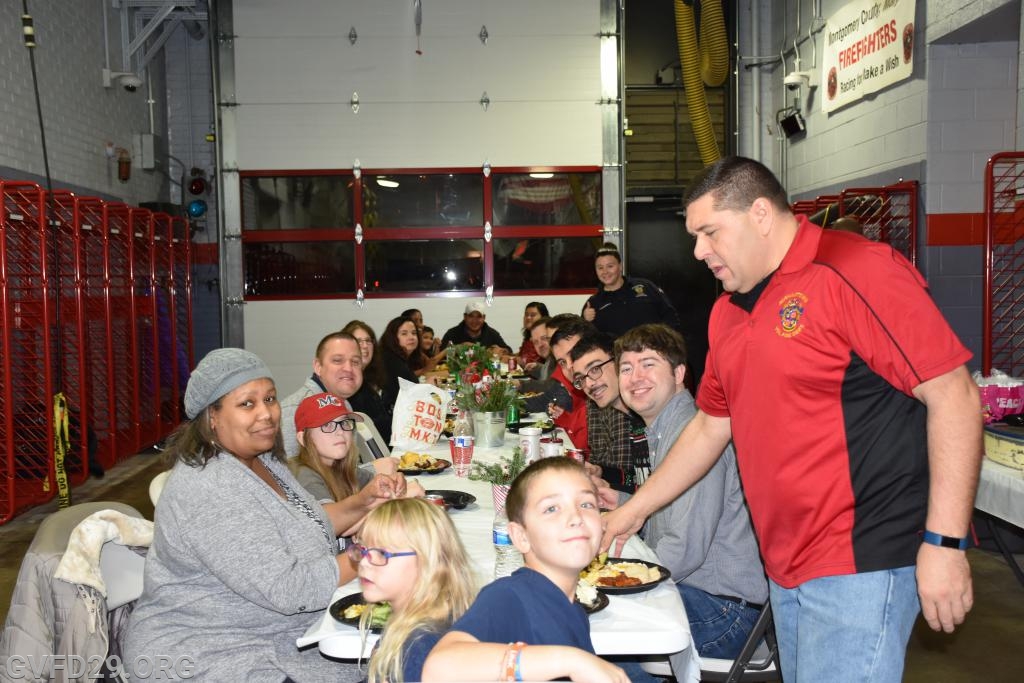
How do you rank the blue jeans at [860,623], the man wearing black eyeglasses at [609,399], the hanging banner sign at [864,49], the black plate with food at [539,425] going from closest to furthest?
the blue jeans at [860,623], the man wearing black eyeglasses at [609,399], the black plate with food at [539,425], the hanging banner sign at [864,49]

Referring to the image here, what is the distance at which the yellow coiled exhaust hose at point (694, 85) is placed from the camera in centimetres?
1061

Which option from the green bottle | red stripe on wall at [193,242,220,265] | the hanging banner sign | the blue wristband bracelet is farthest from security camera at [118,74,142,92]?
the blue wristband bracelet

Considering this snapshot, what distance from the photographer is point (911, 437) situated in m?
1.96

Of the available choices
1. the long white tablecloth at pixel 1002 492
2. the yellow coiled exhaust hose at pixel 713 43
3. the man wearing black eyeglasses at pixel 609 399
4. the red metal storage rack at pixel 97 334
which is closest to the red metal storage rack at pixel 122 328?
the red metal storage rack at pixel 97 334

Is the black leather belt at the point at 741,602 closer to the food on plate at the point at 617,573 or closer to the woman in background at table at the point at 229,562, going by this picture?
the food on plate at the point at 617,573

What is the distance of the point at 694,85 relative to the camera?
10.6m

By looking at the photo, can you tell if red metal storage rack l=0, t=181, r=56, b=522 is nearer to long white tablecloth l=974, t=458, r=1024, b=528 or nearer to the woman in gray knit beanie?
the woman in gray knit beanie

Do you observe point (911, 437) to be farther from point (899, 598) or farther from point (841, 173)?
point (841, 173)

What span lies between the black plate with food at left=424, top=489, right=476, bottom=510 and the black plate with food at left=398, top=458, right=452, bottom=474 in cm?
55

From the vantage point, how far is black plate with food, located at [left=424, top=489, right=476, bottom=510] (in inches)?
130

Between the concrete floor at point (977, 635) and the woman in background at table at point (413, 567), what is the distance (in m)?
2.53

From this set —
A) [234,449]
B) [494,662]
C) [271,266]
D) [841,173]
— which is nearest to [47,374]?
[271,266]

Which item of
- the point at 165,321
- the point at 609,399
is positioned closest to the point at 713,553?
the point at 609,399

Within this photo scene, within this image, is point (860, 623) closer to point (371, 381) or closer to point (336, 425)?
point (336, 425)
